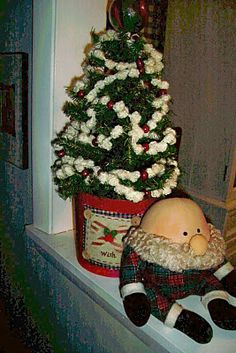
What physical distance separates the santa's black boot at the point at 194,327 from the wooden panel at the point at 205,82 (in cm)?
141

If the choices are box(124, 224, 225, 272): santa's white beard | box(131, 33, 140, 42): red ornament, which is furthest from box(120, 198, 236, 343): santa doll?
box(131, 33, 140, 42): red ornament

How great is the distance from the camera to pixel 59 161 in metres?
0.88

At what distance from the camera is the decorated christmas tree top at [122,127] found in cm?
71

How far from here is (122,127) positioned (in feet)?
2.34

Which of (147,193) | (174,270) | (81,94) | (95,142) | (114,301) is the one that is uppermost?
(81,94)

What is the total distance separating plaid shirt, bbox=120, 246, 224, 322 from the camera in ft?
2.19

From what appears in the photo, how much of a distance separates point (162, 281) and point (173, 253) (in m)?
0.08

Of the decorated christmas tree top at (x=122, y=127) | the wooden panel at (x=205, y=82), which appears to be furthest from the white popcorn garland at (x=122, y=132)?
the wooden panel at (x=205, y=82)

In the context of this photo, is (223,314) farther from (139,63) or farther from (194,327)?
(139,63)

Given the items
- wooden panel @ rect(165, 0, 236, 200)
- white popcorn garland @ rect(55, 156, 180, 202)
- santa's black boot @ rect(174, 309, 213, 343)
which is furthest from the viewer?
wooden panel @ rect(165, 0, 236, 200)

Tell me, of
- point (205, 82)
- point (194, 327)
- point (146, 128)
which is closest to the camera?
point (194, 327)

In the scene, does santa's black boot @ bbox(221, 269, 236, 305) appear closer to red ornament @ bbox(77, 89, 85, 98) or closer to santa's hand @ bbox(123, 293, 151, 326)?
santa's hand @ bbox(123, 293, 151, 326)

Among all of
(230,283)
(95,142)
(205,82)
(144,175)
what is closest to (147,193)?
(144,175)

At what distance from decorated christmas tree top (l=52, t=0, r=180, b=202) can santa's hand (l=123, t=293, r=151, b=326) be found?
0.65 ft
